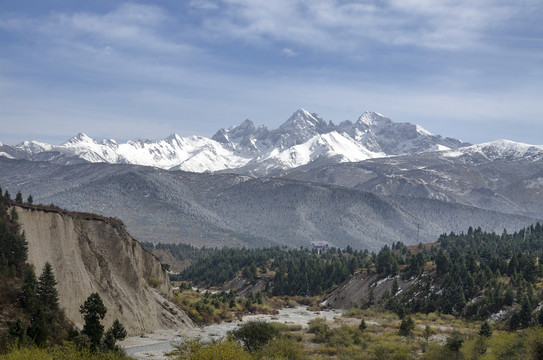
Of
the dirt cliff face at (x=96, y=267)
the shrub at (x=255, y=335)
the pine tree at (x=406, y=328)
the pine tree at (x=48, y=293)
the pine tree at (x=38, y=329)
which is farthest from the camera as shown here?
the pine tree at (x=406, y=328)

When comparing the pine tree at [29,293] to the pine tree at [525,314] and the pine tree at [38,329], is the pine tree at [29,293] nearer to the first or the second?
the pine tree at [38,329]

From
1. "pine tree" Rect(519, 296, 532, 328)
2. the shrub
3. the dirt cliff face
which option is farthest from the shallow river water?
"pine tree" Rect(519, 296, 532, 328)

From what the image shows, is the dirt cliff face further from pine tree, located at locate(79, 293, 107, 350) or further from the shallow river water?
pine tree, located at locate(79, 293, 107, 350)

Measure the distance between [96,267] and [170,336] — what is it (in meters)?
18.3

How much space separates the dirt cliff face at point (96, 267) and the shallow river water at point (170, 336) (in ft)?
11.3

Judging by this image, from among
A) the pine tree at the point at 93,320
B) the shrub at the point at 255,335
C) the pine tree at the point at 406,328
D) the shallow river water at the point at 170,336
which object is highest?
the pine tree at the point at 93,320

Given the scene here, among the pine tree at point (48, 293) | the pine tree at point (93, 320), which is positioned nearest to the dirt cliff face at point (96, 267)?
the pine tree at point (93, 320)

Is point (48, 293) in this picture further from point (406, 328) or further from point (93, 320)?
point (406, 328)

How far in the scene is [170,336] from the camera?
371ft

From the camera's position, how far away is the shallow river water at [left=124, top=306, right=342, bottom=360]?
95.4m

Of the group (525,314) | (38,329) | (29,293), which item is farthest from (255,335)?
(525,314)

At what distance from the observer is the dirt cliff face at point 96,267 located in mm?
103438

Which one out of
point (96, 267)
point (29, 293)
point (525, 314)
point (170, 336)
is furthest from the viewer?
point (525, 314)

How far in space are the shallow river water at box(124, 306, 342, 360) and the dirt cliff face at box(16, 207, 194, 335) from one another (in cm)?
343
